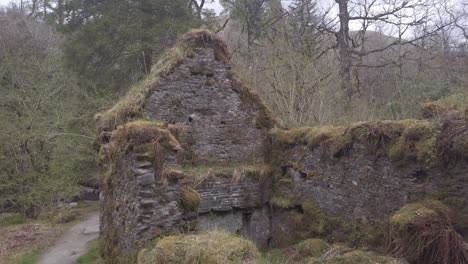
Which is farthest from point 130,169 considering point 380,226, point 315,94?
point 315,94

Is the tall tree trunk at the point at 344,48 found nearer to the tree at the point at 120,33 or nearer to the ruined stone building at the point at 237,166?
the tree at the point at 120,33

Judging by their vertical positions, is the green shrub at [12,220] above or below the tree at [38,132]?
below

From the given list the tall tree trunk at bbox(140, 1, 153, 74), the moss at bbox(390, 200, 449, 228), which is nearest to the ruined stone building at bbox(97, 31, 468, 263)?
the moss at bbox(390, 200, 449, 228)

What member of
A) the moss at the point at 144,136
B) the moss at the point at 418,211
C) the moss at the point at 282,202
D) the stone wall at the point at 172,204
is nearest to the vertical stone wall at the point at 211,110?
the stone wall at the point at 172,204

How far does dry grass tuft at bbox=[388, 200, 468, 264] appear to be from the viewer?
5930 mm

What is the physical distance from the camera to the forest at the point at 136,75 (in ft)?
52.3

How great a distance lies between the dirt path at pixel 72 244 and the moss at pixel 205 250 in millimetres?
7485

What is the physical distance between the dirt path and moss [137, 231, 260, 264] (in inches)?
295

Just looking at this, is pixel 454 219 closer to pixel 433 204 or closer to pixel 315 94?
pixel 433 204

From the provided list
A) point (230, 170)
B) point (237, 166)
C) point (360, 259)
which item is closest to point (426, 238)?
point (360, 259)

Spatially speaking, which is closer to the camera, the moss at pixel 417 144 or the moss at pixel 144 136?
the moss at pixel 417 144

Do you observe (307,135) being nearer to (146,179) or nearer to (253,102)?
(253,102)

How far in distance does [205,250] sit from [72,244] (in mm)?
9955

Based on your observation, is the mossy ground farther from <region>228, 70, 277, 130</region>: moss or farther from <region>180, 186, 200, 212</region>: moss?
<region>180, 186, 200, 212</region>: moss
